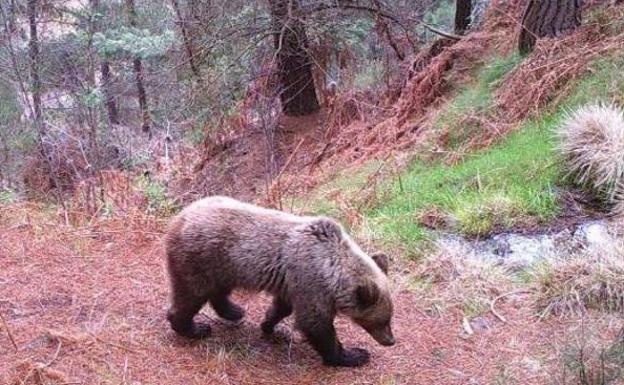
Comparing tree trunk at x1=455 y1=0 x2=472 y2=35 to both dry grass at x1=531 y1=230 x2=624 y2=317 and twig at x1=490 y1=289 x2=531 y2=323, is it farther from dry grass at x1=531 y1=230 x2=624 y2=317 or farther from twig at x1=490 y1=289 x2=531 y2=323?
twig at x1=490 y1=289 x2=531 y2=323

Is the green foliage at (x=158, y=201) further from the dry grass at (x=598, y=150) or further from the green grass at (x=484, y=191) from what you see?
the dry grass at (x=598, y=150)

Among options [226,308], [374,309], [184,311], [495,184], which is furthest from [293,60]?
[374,309]

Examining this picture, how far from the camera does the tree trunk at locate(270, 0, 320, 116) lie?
10.8m

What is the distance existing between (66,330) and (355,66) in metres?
8.95

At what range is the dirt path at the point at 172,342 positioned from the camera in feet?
13.7

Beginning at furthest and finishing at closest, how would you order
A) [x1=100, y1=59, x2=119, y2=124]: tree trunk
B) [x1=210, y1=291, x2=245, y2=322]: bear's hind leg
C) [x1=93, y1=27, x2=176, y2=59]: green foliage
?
[x1=93, y1=27, x2=176, y2=59]: green foliage < [x1=100, y1=59, x2=119, y2=124]: tree trunk < [x1=210, y1=291, x2=245, y2=322]: bear's hind leg

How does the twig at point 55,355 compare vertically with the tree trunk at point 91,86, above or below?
below

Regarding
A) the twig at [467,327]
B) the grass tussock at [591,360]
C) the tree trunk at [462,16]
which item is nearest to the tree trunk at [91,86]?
the twig at [467,327]

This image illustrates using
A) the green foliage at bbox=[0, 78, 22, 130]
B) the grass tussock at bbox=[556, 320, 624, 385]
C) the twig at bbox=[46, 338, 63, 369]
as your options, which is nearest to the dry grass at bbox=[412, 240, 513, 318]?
the grass tussock at bbox=[556, 320, 624, 385]

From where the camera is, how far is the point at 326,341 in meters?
4.32

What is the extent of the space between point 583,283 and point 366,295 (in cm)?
178

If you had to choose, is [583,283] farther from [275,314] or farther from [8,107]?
[8,107]

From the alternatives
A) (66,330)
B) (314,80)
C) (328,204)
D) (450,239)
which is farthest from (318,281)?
(314,80)

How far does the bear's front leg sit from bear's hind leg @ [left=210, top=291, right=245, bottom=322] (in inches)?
26.5
